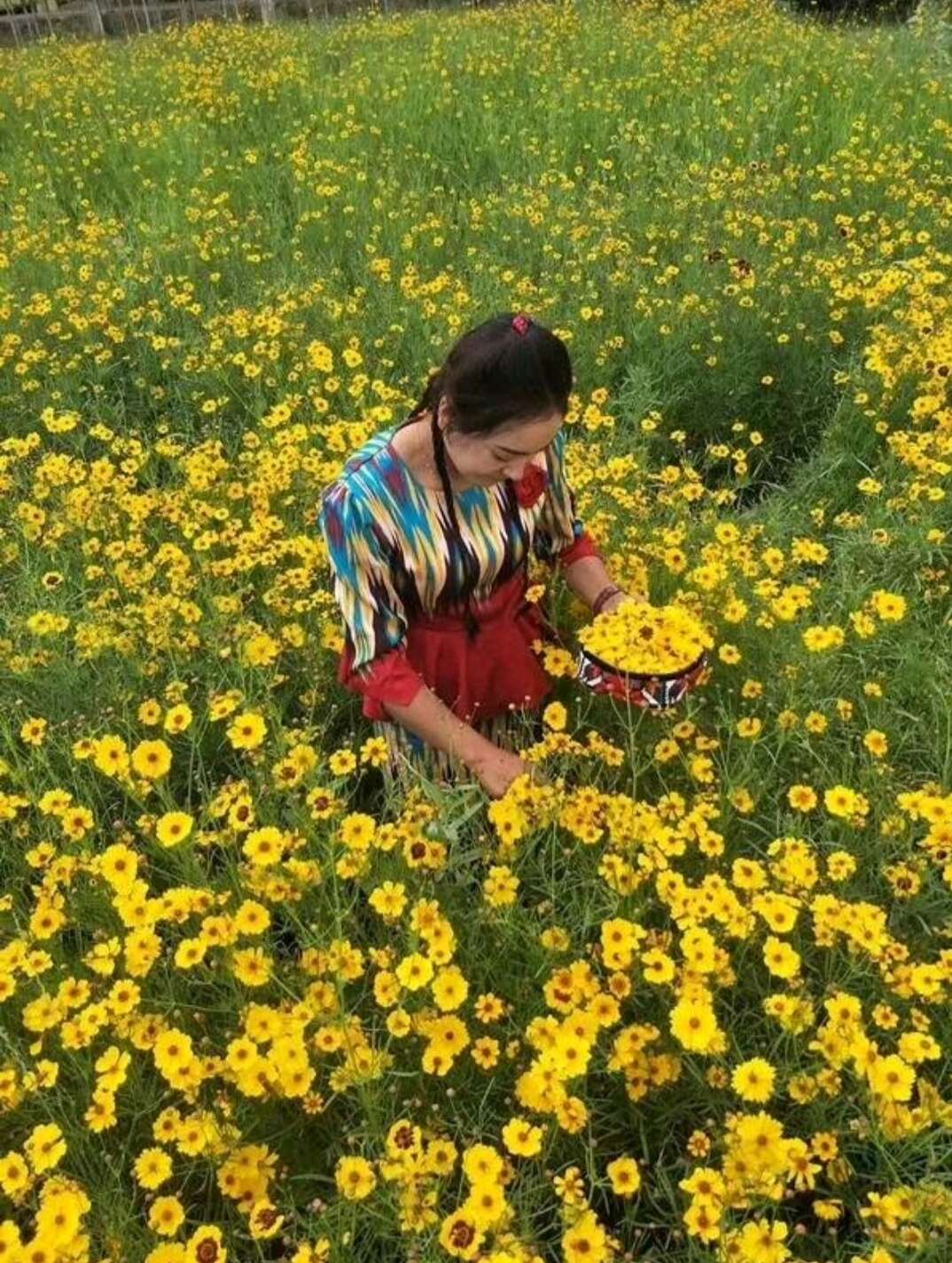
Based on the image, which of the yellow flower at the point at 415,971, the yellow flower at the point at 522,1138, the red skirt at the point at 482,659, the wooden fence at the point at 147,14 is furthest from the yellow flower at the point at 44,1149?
the wooden fence at the point at 147,14

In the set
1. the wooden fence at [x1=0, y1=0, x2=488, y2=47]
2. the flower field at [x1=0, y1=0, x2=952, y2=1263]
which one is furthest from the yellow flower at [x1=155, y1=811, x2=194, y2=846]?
the wooden fence at [x1=0, y1=0, x2=488, y2=47]

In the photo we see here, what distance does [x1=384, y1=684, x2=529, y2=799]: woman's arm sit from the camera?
2.07 m

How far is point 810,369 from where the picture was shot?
3.89 meters

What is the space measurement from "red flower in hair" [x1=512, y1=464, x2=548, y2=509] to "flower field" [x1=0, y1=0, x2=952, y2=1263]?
29 centimetres

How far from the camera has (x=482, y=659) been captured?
2.37 metres

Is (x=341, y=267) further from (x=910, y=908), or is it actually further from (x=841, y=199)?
(x=910, y=908)

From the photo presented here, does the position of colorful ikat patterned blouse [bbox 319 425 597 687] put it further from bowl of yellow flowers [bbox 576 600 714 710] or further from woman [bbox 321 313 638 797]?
bowl of yellow flowers [bbox 576 600 714 710]

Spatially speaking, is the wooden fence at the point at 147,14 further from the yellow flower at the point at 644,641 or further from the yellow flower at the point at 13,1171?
the yellow flower at the point at 13,1171

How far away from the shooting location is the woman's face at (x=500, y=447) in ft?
5.95

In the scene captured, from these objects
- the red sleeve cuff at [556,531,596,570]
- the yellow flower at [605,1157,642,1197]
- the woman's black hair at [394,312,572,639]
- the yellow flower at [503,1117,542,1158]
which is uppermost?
the woman's black hair at [394,312,572,639]

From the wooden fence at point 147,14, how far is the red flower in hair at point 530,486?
1013cm

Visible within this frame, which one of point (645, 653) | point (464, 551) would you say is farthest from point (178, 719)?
point (645, 653)

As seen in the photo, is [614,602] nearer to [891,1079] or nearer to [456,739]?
[456,739]

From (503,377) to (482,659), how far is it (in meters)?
0.79
